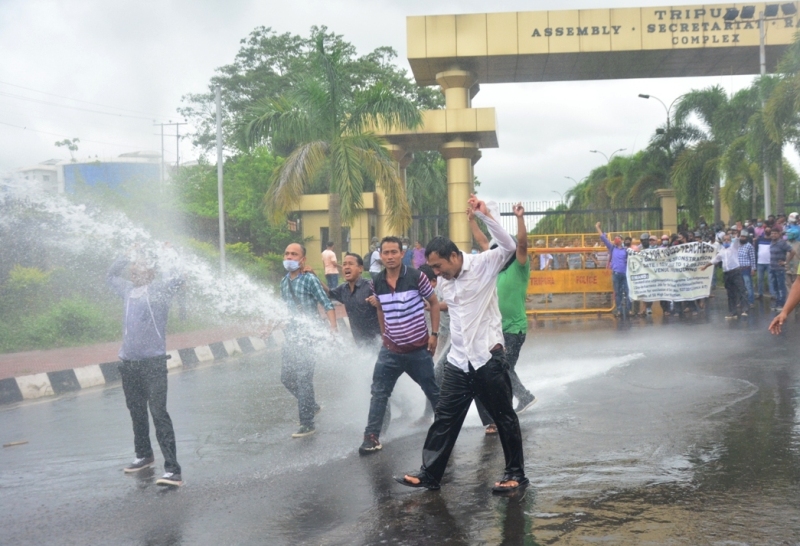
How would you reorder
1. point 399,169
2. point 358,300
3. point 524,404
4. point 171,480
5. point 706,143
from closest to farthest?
point 171,480 < point 358,300 < point 524,404 < point 399,169 < point 706,143

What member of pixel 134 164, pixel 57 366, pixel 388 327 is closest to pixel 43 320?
pixel 57 366

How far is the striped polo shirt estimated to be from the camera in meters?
6.79

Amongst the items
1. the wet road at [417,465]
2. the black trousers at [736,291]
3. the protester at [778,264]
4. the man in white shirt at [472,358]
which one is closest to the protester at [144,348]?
the wet road at [417,465]

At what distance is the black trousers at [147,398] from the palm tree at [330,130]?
17.7m

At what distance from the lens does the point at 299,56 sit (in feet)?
157

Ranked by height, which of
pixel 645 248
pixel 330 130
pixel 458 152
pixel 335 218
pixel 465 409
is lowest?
pixel 465 409

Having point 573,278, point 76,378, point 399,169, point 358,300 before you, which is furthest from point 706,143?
point 358,300

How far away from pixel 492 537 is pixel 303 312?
346cm

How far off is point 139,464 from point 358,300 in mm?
2193

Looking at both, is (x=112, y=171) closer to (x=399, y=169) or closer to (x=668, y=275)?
(x=399, y=169)

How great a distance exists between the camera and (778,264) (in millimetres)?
17453

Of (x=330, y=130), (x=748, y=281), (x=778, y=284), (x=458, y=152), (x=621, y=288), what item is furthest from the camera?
(x=458, y=152)

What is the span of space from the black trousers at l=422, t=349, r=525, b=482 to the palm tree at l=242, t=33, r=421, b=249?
61.3 ft

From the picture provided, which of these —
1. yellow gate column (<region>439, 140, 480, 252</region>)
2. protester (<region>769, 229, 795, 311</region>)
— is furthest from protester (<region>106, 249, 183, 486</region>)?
yellow gate column (<region>439, 140, 480, 252</region>)
